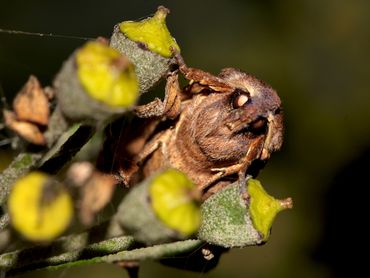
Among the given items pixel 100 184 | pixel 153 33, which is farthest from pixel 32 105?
pixel 153 33

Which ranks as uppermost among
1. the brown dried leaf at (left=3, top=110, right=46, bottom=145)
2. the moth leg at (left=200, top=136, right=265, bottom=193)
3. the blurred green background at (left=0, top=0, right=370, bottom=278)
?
the brown dried leaf at (left=3, top=110, right=46, bottom=145)

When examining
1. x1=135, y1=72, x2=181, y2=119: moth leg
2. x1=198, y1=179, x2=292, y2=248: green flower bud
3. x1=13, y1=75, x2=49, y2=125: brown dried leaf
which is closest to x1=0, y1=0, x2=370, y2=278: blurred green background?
x1=135, y1=72, x2=181, y2=119: moth leg

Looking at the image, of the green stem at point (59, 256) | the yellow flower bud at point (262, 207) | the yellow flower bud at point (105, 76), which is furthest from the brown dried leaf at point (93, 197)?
the yellow flower bud at point (262, 207)

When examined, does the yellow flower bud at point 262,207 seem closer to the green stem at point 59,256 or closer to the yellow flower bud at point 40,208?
the green stem at point 59,256

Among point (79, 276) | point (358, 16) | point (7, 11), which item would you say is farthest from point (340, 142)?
point (7, 11)

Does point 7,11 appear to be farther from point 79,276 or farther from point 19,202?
point 19,202

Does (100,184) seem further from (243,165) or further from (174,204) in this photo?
(243,165)

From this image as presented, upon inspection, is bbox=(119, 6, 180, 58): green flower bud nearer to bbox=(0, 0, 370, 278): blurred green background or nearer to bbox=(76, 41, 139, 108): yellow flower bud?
bbox=(76, 41, 139, 108): yellow flower bud
